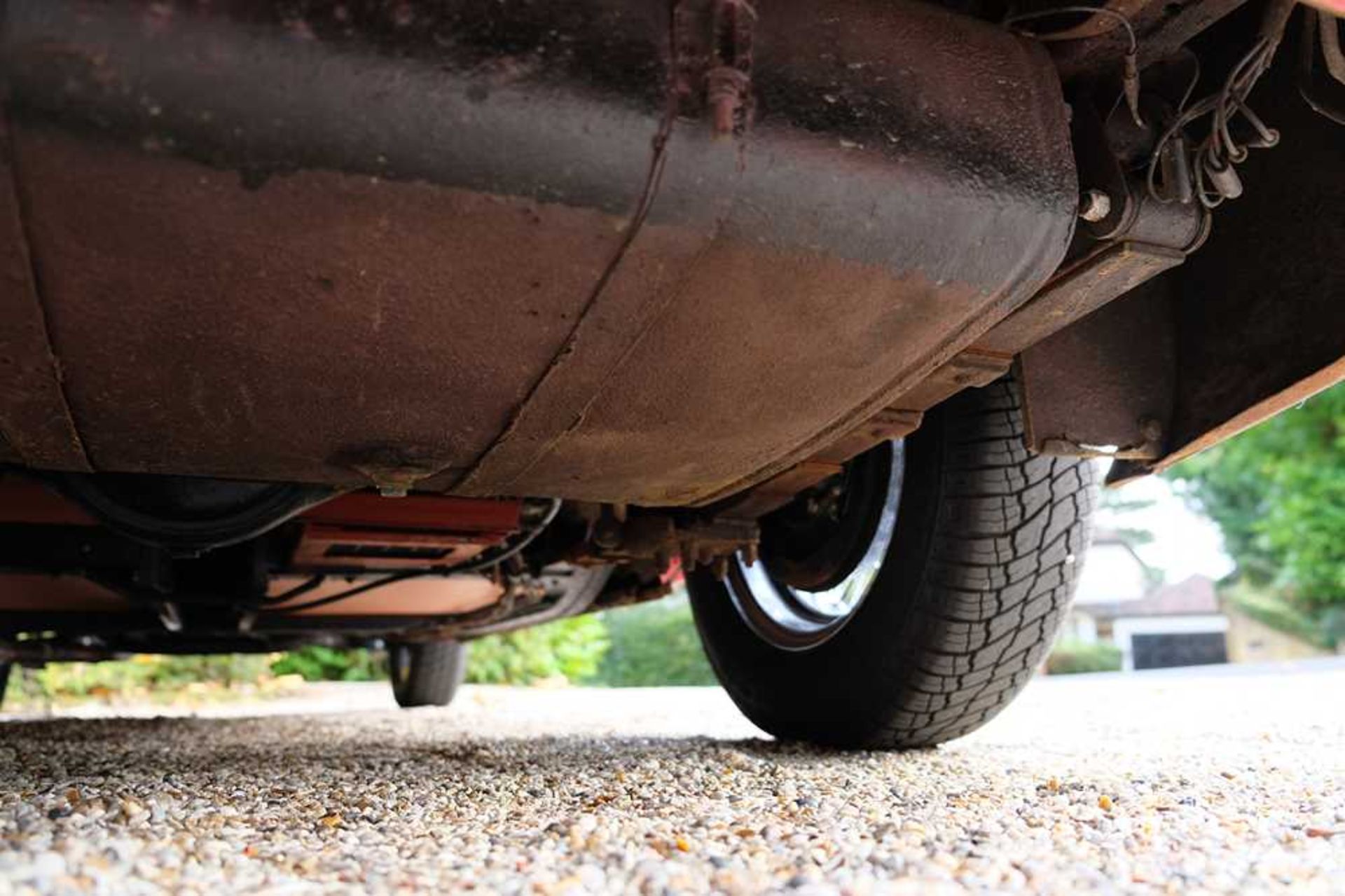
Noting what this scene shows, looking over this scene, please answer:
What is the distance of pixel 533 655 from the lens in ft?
28.2

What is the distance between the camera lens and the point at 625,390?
122 cm

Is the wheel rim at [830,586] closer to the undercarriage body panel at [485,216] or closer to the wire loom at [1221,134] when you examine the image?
the undercarriage body panel at [485,216]

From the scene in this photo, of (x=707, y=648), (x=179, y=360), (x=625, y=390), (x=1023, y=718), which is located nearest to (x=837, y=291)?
(x=625, y=390)

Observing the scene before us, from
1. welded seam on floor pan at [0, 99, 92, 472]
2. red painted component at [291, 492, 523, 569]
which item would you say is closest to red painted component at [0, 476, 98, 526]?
red painted component at [291, 492, 523, 569]

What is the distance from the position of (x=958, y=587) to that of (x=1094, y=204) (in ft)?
2.81

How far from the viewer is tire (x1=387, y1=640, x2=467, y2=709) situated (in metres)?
4.43

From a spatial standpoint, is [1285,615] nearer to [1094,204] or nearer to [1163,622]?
[1163,622]

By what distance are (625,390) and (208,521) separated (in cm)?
79

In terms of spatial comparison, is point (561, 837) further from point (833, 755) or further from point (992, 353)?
point (833, 755)

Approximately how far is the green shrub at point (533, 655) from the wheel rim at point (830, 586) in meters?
6.13

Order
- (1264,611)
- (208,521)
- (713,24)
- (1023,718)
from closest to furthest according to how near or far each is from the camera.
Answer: (713,24), (208,521), (1023,718), (1264,611)

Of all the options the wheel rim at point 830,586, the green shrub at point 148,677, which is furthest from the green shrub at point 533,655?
the wheel rim at point 830,586

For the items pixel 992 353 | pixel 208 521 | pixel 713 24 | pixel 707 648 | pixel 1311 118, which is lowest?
pixel 707 648

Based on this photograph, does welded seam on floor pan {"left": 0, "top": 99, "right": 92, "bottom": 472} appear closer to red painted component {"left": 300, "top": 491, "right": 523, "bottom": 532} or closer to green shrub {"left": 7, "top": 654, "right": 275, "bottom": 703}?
red painted component {"left": 300, "top": 491, "right": 523, "bottom": 532}
